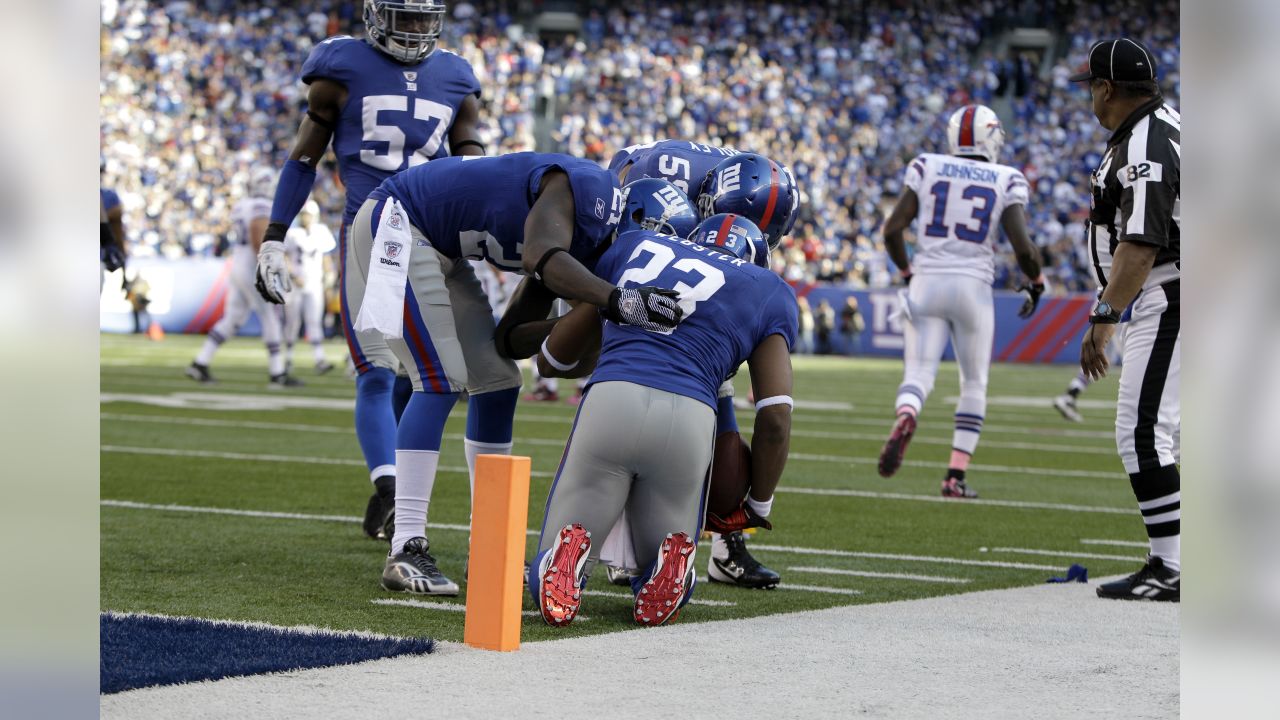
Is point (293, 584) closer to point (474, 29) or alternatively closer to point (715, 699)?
point (715, 699)

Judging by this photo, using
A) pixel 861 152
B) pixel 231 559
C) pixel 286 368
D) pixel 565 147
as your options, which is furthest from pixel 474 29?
pixel 231 559

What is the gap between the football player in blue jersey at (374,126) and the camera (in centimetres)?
599

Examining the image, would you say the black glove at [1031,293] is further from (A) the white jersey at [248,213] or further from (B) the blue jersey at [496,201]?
(A) the white jersey at [248,213]

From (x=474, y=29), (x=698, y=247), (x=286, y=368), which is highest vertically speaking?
(x=474, y=29)

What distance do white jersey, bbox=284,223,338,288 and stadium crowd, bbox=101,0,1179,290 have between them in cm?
1039

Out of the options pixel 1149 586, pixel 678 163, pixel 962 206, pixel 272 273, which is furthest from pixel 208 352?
pixel 1149 586

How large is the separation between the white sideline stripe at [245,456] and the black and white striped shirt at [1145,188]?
410 cm

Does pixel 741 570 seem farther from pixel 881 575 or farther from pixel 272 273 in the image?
pixel 272 273

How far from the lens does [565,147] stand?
2944cm

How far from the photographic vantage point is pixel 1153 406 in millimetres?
5426

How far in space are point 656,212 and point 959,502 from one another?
3592 millimetres
